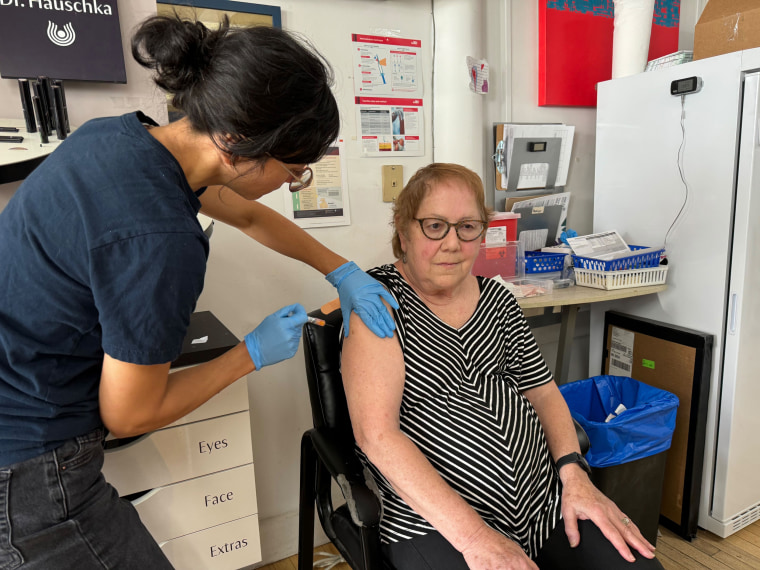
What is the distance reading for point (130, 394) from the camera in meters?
0.85

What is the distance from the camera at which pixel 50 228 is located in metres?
0.79

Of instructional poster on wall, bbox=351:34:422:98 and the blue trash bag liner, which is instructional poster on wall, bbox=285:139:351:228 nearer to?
instructional poster on wall, bbox=351:34:422:98

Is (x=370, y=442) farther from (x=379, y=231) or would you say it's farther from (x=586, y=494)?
(x=379, y=231)

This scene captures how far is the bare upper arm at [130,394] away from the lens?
0.82m

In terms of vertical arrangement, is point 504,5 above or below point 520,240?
above

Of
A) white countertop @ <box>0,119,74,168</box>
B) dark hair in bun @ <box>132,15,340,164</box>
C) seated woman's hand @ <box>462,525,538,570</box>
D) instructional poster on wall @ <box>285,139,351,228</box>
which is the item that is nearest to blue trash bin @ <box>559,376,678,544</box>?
seated woman's hand @ <box>462,525,538,570</box>

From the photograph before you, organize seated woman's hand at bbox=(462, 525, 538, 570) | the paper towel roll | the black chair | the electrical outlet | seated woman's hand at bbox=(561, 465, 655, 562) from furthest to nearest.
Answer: the paper towel roll < the electrical outlet < the black chair < seated woman's hand at bbox=(561, 465, 655, 562) < seated woman's hand at bbox=(462, 525, 538, 570)

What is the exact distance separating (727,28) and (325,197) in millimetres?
1613

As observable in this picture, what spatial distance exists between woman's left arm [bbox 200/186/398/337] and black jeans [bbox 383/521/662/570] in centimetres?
48

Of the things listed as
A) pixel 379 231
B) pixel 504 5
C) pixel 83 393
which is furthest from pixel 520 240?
pixel 83 393

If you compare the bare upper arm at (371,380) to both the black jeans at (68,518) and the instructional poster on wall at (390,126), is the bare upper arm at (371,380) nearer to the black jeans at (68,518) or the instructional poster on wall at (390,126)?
the black jeans at (68,518)

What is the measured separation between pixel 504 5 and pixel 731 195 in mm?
1209

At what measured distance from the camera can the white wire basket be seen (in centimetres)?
204

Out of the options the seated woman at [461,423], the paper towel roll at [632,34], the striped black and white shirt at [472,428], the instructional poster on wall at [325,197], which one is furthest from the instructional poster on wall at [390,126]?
the paper towel roll at [632,34]
